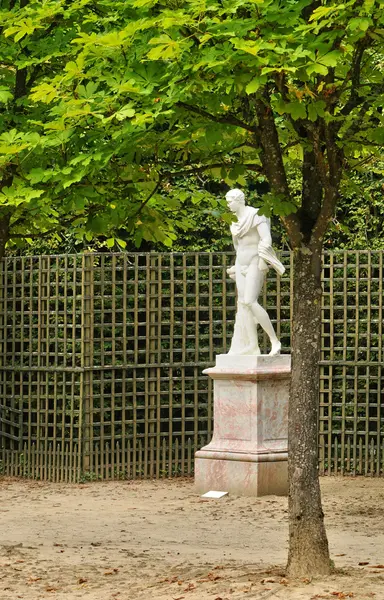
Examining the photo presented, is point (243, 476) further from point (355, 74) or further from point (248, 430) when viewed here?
point (355, 74)

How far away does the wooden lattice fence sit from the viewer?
13.3 meters

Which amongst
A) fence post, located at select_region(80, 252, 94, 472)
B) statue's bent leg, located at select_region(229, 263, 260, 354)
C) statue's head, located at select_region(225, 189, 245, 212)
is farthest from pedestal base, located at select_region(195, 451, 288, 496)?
statue's head, located at select_region(225, 189, 245, 212)

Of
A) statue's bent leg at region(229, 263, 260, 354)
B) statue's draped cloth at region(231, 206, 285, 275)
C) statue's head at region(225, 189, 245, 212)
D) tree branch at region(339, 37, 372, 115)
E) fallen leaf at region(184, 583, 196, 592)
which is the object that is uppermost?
tree branch at region(339, 37, 372, 115)

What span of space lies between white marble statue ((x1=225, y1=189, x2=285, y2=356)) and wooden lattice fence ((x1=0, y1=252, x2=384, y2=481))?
1.24 m

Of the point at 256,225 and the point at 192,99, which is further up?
the point at 192,99

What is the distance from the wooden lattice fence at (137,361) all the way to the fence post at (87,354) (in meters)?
0.01

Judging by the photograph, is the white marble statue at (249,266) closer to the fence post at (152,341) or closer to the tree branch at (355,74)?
the fence post at (152,341)

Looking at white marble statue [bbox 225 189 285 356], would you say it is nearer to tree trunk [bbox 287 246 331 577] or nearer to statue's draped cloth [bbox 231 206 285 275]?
statue's draped cloth [bbox 231 206 285 275]

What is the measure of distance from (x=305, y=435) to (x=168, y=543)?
2471mm

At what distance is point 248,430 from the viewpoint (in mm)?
12094

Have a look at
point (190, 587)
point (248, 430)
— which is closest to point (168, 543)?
point (190, 587)

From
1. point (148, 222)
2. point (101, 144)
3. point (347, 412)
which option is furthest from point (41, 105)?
point (347, 412)

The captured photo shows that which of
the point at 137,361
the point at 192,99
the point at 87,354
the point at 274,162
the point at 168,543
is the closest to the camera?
the point at 192,99

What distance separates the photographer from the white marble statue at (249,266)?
12.2 meters
